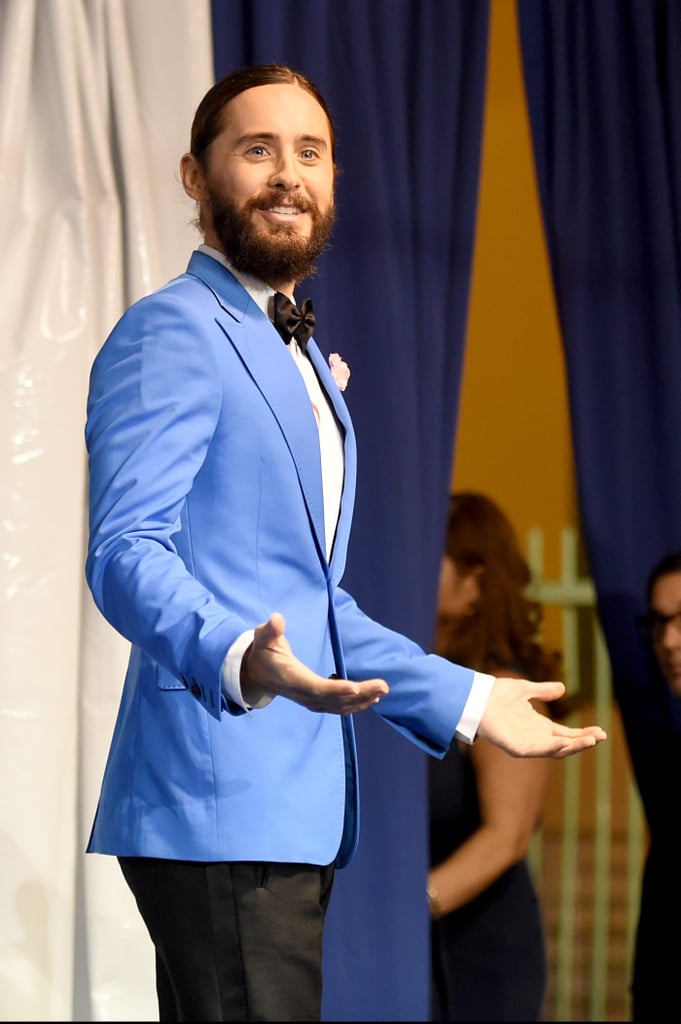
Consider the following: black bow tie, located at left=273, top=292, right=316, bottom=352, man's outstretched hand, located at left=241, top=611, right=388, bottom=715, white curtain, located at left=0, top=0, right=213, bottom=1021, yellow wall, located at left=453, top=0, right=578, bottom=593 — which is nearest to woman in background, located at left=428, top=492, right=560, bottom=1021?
white curtain, located at left=0, top=0, right=213, bottom=1021

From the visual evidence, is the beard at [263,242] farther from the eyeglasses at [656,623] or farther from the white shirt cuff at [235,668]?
the eyeglasses at [656,623]

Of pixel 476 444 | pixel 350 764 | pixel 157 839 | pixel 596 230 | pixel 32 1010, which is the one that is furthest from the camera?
pixel 476 444

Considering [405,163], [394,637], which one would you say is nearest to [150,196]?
[405,163]

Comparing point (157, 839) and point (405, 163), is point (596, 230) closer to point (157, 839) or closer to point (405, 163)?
point (405, 163)

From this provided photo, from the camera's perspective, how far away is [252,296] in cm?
147

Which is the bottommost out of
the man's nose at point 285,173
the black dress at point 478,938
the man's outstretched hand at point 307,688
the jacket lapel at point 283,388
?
the black dress at point 478,938

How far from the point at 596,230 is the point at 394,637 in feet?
4.74

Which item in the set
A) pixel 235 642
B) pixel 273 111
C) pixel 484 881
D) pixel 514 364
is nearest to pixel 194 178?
pixel 273 111

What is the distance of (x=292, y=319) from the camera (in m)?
1.48

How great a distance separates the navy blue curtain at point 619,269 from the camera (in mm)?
2688

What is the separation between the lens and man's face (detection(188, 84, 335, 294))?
1473 mm

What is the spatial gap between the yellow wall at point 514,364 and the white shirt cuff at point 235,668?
14.0 feet

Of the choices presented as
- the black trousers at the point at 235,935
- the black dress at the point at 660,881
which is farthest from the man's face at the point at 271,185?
the black dress at the point at 660,881

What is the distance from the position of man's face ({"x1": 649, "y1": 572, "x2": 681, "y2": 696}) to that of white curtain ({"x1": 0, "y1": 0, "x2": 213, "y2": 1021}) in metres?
1.05
